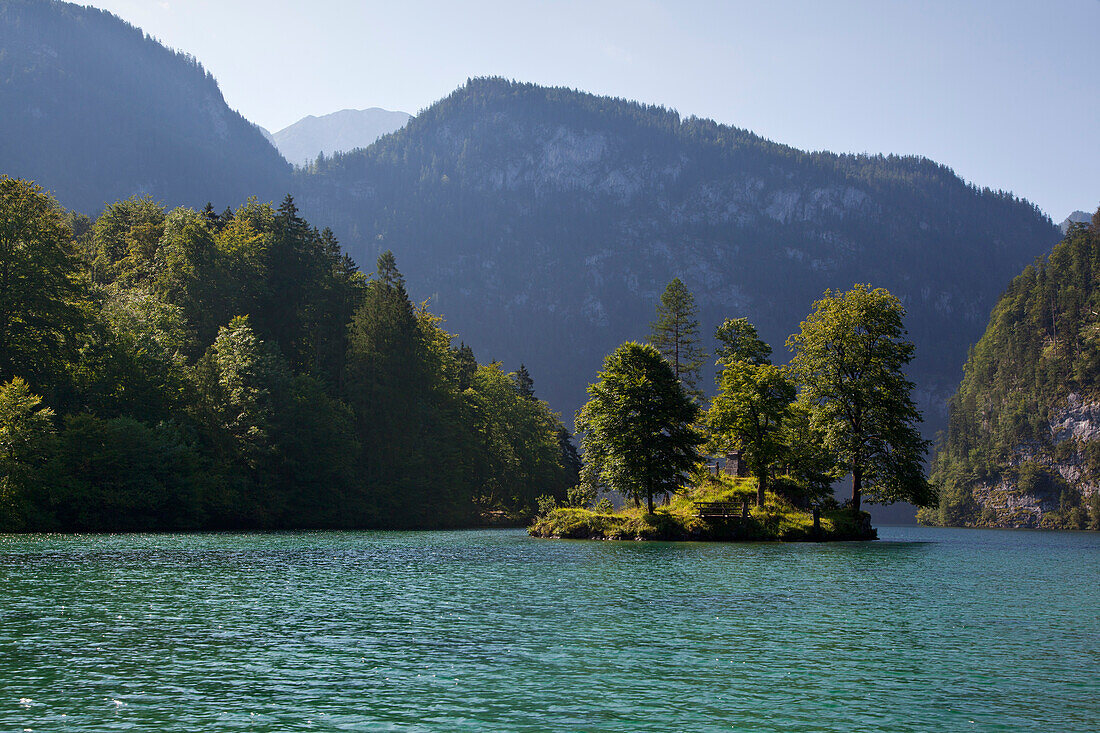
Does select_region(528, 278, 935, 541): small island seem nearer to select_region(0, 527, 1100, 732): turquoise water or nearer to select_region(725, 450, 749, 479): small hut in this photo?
select_region(725, 450, 749, 479): small hut

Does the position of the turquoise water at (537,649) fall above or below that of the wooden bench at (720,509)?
below

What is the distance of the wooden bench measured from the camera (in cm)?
7153

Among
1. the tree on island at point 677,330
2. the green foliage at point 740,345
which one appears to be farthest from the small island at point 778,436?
the tree on island at point 677,330

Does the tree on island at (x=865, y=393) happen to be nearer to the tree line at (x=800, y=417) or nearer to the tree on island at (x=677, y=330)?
the tree line at (x=800, y=417)

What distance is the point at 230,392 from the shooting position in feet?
280

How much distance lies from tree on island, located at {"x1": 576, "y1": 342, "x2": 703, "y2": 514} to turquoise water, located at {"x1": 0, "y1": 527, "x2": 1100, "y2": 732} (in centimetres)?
2991

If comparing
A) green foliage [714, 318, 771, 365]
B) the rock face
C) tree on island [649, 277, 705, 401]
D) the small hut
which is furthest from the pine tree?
the rock face

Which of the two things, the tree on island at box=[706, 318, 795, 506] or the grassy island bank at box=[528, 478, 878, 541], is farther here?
the tree on island at box=[706, 318, 795, 506]

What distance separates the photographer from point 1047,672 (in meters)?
19.0

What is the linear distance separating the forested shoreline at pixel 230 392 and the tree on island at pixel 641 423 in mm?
36079

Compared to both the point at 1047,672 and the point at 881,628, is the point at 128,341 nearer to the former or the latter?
the point at 881,628

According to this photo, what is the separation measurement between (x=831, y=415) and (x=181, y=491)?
59212 mm

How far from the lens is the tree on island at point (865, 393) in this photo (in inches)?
2876

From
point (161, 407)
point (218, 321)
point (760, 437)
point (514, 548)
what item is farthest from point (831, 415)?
point (218, 321)
